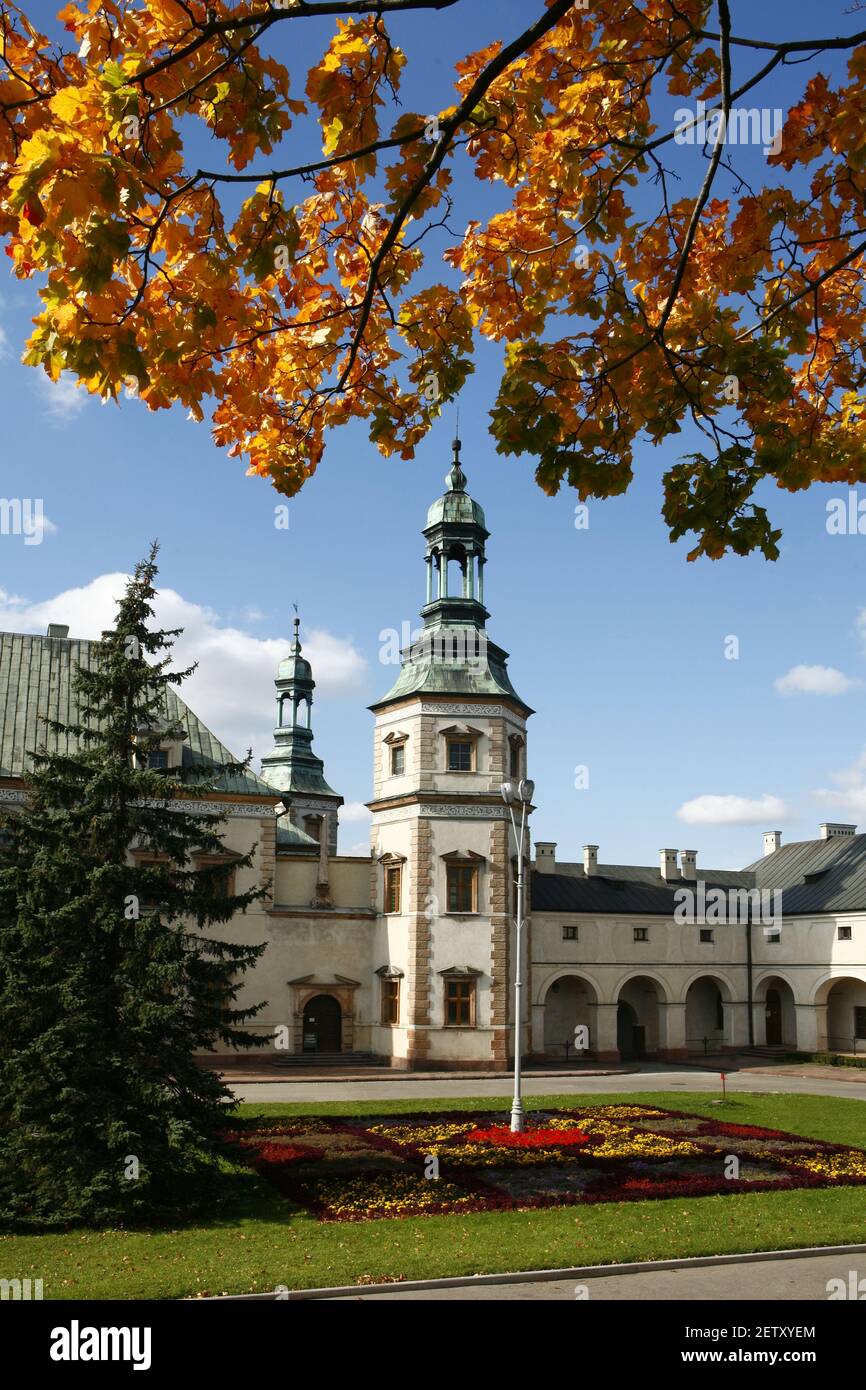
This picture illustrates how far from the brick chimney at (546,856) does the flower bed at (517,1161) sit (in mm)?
22655

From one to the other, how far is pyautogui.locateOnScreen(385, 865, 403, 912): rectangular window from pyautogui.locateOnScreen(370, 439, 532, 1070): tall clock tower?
0.05 m

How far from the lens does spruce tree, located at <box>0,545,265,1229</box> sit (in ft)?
46.4

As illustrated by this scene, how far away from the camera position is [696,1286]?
39.0 ft

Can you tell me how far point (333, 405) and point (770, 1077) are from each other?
3647 centimetres

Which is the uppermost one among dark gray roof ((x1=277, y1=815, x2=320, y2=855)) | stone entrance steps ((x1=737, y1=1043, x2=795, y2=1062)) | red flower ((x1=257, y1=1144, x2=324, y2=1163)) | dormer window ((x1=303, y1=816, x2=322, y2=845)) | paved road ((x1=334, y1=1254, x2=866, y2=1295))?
dormer window ((x1=303, y1=816, x2=322, y2=845))

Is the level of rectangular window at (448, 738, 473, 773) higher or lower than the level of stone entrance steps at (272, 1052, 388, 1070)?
A: higher

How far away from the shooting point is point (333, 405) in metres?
7.19

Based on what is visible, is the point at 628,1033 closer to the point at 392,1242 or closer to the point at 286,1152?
the point at 286,1152

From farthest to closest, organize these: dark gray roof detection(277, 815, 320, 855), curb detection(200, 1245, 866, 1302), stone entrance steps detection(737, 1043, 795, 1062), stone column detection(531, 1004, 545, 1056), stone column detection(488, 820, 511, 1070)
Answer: stone entrance steps detection(737, 1043, 795, 1062)
dark gray roof detection(277, 815, 320, 855)
stone column detection(531, 1004, 545, 1056)
stone column detection(488, 820, 511, 1070)
curb detection(200, 1245, 866, 1302)

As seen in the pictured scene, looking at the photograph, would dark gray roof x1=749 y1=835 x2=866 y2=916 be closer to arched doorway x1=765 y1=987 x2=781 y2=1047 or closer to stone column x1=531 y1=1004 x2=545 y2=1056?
arched doorway x1=765 y1=987 x2=781 y2=1047

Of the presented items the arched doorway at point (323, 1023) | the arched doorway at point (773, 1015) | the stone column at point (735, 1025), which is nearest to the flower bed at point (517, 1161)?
the arched doorway at point (323, 1023)

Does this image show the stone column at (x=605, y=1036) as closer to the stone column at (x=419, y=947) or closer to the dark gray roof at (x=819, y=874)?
the stone column at (x=419, y=947)

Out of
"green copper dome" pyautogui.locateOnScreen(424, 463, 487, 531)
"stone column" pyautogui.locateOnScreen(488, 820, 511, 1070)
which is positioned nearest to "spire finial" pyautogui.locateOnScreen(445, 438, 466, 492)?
"green copper dome" pyautogui.locateOnScreen(424, 463, 487, 531)
